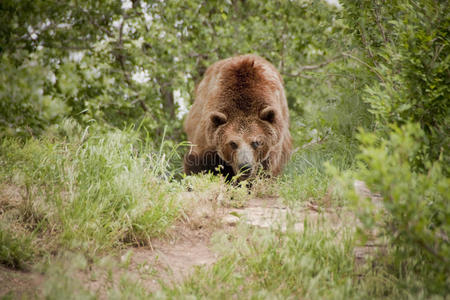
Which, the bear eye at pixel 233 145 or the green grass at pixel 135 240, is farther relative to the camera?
the bear eye at pixel 233 145

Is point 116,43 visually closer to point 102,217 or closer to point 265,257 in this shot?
point 102,217

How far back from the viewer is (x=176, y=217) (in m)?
3.34

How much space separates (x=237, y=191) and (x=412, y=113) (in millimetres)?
1862

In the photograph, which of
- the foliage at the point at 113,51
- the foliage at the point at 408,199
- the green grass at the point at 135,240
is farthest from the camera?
the foliage at the point at 113,51

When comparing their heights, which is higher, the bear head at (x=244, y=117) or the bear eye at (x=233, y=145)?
the bear head at (x=244, y=117)

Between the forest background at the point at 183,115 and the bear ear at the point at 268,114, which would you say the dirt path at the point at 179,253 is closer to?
the forest background at the point at 183,115

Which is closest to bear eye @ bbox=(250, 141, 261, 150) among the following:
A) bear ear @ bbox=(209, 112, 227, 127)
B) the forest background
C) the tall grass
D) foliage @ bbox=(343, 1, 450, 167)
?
bear ear @ bbox=(209, 112, 227, 127)

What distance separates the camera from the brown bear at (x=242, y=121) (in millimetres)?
5184

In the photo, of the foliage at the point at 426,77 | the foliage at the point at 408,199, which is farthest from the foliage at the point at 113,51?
the foliage at the point at 408,199

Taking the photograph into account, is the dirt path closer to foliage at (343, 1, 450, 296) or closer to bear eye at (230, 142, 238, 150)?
foliage at (343, 1, 450, 296)

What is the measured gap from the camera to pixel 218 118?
5219 millimetres

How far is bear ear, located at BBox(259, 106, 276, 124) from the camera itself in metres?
5.16

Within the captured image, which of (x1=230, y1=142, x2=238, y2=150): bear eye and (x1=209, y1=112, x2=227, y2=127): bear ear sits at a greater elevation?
(x1=209, y1=112, x2=227, y2=127): bear ear

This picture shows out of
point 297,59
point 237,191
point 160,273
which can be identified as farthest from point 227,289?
point 297,59
